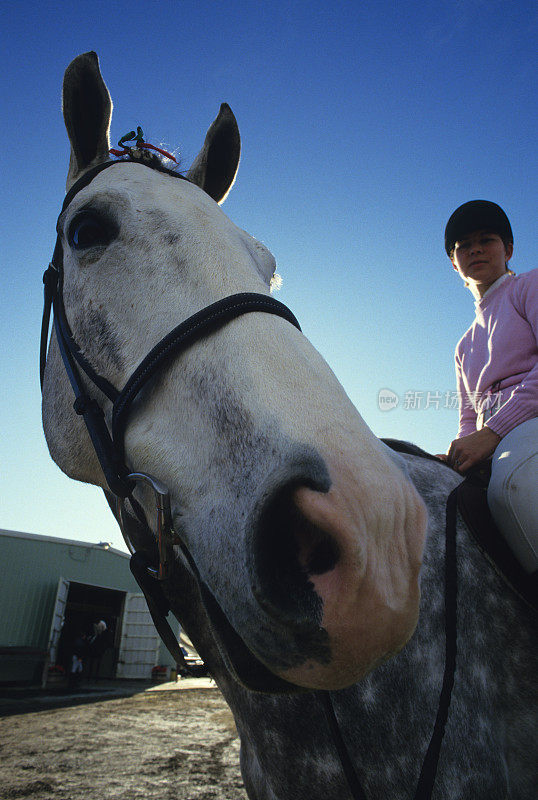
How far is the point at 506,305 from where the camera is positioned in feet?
7.86

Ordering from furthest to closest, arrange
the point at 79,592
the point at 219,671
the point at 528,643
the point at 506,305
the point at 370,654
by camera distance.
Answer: the point at 79,592 < the point at 506,305 < the point at 219,671 < the point at 528,643 < the point at 370,654

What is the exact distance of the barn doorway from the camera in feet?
61.2

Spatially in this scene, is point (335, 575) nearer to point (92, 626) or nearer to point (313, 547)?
point (313, 547)

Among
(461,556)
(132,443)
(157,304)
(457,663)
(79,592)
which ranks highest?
(157,304)

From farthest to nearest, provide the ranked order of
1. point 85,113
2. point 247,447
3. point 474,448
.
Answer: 1. point 85,113
2. point 474,448
3. point 247,447

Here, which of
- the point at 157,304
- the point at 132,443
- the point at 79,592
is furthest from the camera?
the point at 79,592

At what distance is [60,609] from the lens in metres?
16.0

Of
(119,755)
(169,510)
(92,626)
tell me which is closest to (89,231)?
(169,510)

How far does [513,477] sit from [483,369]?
91cm

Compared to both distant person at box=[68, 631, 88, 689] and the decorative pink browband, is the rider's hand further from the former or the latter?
distant person at box=[68, 631, 88, 689]

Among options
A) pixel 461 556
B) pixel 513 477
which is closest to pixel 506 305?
pixel 513 477

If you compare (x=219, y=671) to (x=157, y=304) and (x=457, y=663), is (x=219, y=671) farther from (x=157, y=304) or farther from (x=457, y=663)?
(x=157, y=304)

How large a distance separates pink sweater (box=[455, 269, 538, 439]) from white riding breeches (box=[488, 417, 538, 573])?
0.16m

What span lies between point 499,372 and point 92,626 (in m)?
22.5
